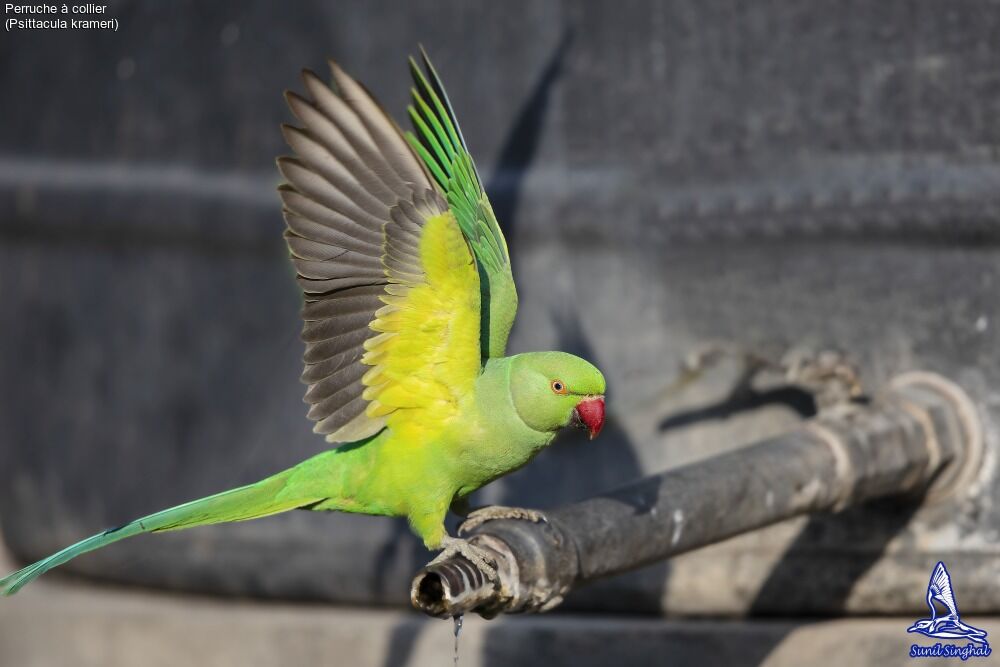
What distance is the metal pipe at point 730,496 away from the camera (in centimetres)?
273

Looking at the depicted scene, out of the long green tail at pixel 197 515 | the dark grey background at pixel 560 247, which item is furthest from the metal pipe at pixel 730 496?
the long green tail at pixel 197 515

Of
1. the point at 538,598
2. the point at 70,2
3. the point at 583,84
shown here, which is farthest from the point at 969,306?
the point at 70,2

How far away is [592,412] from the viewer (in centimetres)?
317

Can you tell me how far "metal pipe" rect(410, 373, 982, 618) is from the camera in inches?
107

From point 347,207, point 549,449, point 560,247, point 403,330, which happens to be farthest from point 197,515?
point 560,247

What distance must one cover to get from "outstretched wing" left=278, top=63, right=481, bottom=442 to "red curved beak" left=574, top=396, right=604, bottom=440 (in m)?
0.28

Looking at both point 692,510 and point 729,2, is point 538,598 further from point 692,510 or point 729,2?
point 729,2

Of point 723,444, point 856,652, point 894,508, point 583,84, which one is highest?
point 583,84

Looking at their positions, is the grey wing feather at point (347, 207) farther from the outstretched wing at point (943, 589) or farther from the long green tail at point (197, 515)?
the outstretched wing at point (943, 589)

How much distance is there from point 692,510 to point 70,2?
300 cm

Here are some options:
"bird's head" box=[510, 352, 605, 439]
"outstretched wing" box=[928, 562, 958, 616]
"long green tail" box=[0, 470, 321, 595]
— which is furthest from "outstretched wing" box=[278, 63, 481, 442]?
"outstretched wing" box=[928, 562, 958, 616]

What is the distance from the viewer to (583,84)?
4.15 m

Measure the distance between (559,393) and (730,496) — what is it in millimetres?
485
